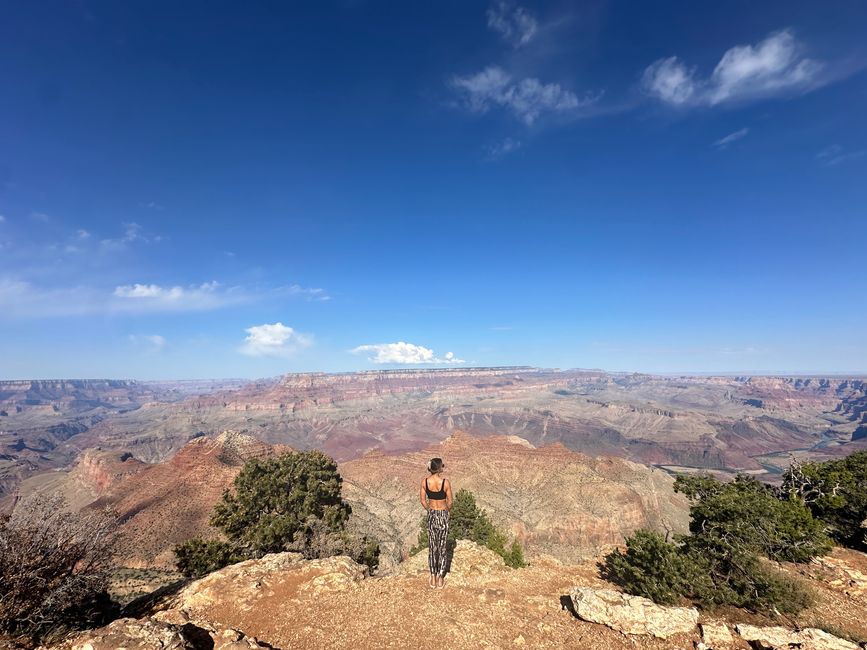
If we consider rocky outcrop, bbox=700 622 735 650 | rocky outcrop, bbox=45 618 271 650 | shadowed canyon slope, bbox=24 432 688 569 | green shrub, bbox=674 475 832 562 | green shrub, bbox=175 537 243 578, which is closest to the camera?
rocky outcrop, bbox=45 618 271 650

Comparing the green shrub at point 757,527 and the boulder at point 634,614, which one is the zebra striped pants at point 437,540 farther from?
the green shrub at point 757,527

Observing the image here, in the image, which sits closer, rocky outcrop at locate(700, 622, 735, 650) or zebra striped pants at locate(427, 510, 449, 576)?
rocky outcrop at locate(700, 622, 735, 650)

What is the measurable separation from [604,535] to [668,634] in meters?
74.0

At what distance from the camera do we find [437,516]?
1107 cm

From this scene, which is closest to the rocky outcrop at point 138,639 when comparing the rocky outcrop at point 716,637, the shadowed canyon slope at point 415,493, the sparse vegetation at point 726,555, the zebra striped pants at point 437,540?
the zebra striped pants at point 437,540

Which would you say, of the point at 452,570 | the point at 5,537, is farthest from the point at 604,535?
the point at 5,537

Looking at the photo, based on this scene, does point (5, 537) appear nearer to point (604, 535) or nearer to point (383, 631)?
point (383, 631)

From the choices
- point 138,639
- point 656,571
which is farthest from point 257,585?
point 656,571

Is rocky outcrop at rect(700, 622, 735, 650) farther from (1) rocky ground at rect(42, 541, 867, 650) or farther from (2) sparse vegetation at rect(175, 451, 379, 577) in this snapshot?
(2) sparse vegetation at rect(175, 451, 379, 577)

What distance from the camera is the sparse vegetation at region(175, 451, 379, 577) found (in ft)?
73.7

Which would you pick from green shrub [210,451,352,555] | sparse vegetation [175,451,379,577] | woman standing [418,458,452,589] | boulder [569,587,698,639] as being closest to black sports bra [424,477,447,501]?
woman standing [418,458,452,589]

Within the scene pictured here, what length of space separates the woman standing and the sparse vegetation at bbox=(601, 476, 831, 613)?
232 inches

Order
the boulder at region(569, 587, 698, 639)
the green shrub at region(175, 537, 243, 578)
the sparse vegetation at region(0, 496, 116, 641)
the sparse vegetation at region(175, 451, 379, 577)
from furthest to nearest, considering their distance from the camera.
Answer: the sparse vegetation at region(175, 451, 379, 577) < the green shrub at region(175, 537, 243, 578) < the boulder at region(569, 587, 698, 639) < the sparse vegetation at region(0, 496, 116, 641)

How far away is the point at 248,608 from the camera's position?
33.1 ft
